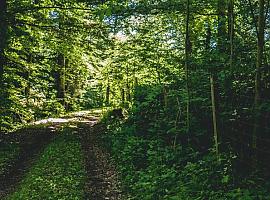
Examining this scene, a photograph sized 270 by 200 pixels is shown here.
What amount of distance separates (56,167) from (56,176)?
4.30 ft

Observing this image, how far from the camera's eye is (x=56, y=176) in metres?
13.1

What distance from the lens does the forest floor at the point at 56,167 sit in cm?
1143

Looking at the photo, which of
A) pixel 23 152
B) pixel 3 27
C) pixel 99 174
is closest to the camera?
pixel 99 174

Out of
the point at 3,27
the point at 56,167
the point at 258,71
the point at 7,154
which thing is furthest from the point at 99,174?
the point at 258,71

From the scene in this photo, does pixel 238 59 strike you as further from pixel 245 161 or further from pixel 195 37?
pixel 195 37

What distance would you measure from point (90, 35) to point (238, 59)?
10.2 m

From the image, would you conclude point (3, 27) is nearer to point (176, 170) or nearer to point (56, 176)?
point (56, 176)

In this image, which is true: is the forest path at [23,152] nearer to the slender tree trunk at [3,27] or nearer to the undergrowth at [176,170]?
the slender tree trunk at [3,27]

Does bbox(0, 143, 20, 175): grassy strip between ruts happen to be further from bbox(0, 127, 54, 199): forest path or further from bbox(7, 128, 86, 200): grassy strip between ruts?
bbox(7, 128, 86, 200): grassy strip between ruts

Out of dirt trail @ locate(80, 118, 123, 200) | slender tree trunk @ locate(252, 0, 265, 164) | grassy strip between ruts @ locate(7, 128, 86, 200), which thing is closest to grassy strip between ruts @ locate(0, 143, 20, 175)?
grassy strip between ruts @ locate(7, 128, 86, 200)

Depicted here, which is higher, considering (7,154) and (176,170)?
(176,170)

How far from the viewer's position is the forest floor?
11.4m

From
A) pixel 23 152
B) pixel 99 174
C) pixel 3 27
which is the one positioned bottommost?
pixel 99 174

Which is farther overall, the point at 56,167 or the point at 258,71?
the point at 56,167
